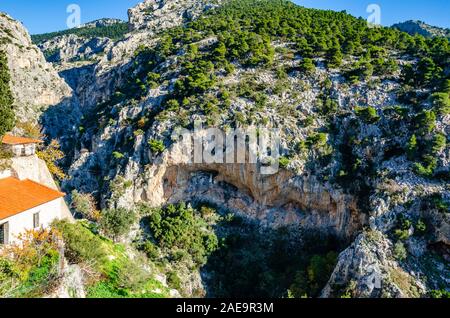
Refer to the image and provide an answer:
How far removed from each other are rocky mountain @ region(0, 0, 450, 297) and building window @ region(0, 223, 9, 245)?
1416cm

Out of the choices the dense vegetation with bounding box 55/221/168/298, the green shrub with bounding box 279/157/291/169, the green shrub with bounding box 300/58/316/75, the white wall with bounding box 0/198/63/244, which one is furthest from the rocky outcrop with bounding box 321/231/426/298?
the green shrub with bounding box 300/58/316/75

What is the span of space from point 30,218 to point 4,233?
2244 mm

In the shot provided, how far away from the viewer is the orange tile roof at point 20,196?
71.3 feet

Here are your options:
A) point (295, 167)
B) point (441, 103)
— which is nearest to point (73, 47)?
point (295, 167)

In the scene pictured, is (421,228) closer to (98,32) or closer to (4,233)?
(4,233)

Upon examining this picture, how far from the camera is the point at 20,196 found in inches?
934

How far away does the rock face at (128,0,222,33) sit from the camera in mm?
86375

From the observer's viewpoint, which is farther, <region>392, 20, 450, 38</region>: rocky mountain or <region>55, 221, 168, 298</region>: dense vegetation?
<region>392, 20, 450, 38</region>: rocky mountain

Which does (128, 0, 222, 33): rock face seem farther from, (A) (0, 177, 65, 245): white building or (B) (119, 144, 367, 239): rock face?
(A) (0, 177, 65, 245): white building

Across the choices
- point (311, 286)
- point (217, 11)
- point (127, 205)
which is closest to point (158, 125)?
point (127, 205)

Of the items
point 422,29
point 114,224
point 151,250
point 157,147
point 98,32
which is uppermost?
point 98,32

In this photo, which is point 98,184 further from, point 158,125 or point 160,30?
point 160,30

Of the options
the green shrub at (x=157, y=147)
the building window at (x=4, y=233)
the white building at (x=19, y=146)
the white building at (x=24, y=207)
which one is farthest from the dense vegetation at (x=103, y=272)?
the green shrub at (x=157, y=147)

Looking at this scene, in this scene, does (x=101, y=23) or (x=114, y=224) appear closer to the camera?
(x=114, y=224)
